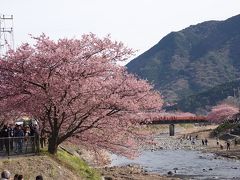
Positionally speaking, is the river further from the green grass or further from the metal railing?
the metal railing

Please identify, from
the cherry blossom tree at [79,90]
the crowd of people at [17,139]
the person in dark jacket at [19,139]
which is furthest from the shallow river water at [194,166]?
the person in dark jacket at [19,139]

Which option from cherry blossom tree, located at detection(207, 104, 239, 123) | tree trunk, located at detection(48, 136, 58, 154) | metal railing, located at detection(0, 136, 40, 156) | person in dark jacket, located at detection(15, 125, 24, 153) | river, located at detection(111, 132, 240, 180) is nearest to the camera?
metal railing, located at detection(0, 136, 40, 156)

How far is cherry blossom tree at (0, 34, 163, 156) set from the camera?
25109 millimetres

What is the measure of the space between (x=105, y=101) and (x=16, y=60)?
5230mm

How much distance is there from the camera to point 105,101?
25.4 metres

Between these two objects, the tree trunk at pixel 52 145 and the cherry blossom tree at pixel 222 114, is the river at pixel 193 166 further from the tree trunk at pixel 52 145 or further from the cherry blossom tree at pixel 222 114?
the cherry blossom tree at pixel 222 114

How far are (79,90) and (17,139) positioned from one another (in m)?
4.30

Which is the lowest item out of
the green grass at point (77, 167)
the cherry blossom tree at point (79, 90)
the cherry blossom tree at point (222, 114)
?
the green grass at point (77, 167)

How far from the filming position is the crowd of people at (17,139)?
24913mm

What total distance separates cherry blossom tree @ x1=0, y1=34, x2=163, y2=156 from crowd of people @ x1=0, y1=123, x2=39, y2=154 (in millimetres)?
1060

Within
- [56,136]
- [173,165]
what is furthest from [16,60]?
[173,165]

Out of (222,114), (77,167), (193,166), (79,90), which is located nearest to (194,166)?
(193,166)

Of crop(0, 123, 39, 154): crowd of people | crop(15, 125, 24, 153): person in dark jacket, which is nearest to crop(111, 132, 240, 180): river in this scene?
crop(0, 123, 39, 154): crowd of people

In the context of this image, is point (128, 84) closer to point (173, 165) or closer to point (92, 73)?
point (92, 73)
